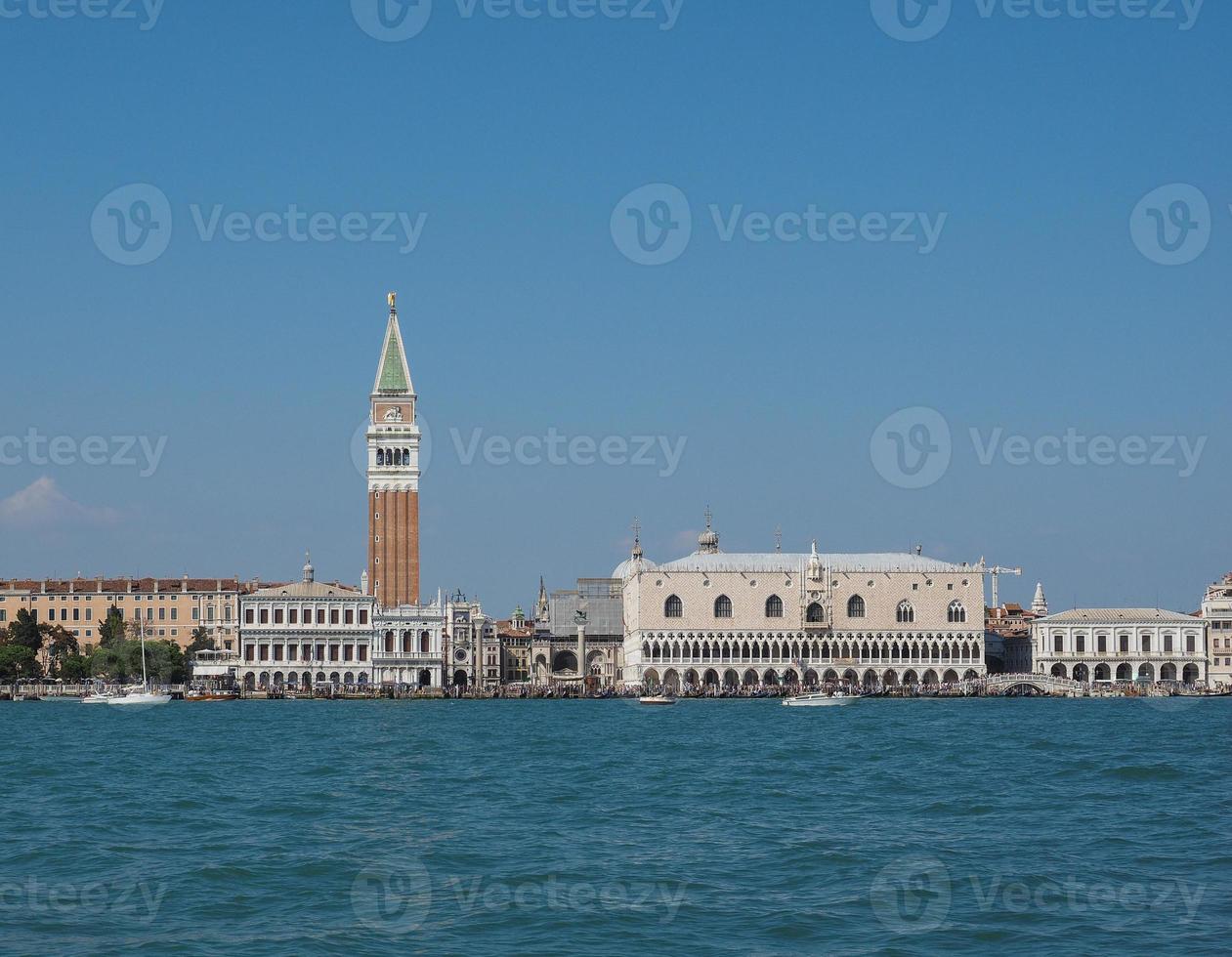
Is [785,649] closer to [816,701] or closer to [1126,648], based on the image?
[1126,648]

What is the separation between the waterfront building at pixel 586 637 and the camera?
120 m

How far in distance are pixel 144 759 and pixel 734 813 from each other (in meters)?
17.9

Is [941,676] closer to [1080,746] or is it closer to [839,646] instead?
[839,646]

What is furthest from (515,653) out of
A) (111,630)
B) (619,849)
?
(619,849)

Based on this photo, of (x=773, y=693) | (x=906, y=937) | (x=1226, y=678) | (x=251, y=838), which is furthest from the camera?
(x=1226, y=678)

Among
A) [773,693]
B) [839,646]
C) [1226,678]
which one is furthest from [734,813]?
[1226,678]

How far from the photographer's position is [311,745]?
46.6m

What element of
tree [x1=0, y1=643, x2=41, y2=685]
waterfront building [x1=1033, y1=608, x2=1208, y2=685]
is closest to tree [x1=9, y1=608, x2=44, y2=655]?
tree [x1=0, y1=643, x2=41, y2=685]

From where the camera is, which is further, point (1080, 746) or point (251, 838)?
point (1080, 746)

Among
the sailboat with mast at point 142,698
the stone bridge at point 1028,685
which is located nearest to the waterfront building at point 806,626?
the stone bridge at point 1028,685

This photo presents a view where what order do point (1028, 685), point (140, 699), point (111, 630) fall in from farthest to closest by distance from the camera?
point (111, 630) → point (1028, 685) → point (140, 699)

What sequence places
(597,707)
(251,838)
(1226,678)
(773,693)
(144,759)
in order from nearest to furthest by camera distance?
1. (251,838)
2. (144,759)
3. (597,707)
4. (773,693)
5. (1226,678)

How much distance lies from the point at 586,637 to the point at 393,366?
2503 centimetres

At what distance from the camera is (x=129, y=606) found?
110 meters
